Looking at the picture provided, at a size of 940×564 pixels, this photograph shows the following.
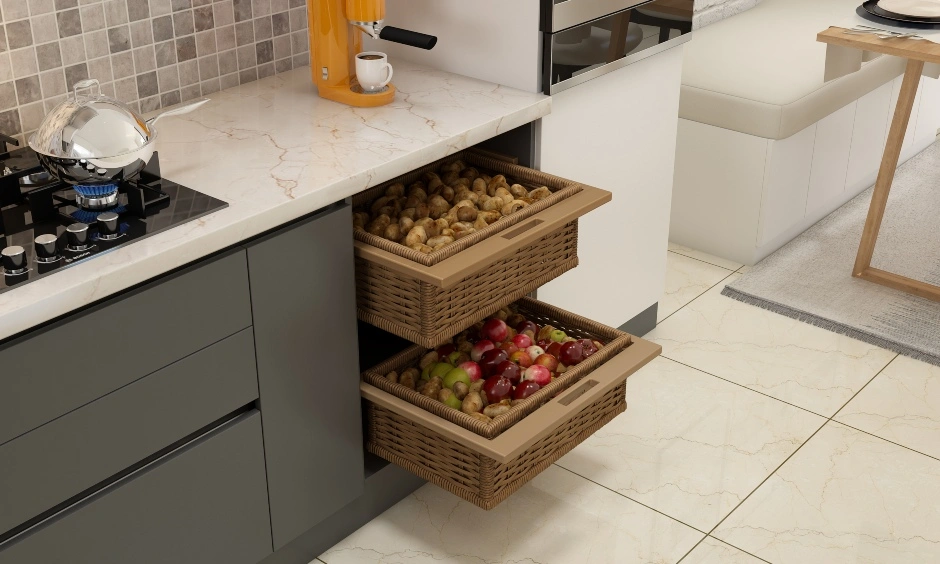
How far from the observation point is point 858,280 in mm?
Answer: 3545

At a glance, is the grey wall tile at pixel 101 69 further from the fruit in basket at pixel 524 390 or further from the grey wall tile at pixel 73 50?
the fruit in basket at pixel 524 390

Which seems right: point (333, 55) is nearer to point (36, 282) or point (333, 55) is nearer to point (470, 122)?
point (470, 122)

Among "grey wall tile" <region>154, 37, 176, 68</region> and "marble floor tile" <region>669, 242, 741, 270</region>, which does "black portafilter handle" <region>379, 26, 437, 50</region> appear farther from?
"marble floor tile" <region>669, 242, 741, 270</region>

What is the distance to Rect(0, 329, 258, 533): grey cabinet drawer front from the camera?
1.64 m

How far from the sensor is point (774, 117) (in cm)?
340

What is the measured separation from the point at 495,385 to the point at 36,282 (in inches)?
36.7

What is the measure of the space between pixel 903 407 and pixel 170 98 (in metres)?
2.00

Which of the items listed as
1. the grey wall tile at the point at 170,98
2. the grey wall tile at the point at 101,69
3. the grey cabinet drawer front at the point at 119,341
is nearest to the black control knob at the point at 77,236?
the grey cabinet drawer front at the point at 119,341

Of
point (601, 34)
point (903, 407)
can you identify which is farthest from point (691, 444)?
point (601, 34)

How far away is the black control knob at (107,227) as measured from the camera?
1742 millimetres

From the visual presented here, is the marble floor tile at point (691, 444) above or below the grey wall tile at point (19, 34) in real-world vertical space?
below

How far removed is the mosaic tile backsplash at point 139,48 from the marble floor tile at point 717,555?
146 cm

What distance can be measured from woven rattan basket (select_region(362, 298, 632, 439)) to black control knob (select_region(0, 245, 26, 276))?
80 cm

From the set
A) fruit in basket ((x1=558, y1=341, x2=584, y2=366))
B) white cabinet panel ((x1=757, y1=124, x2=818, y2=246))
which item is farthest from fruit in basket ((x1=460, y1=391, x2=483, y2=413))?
white cabinet panel ((x1=757, y1=124, x2=818, y2=246))
